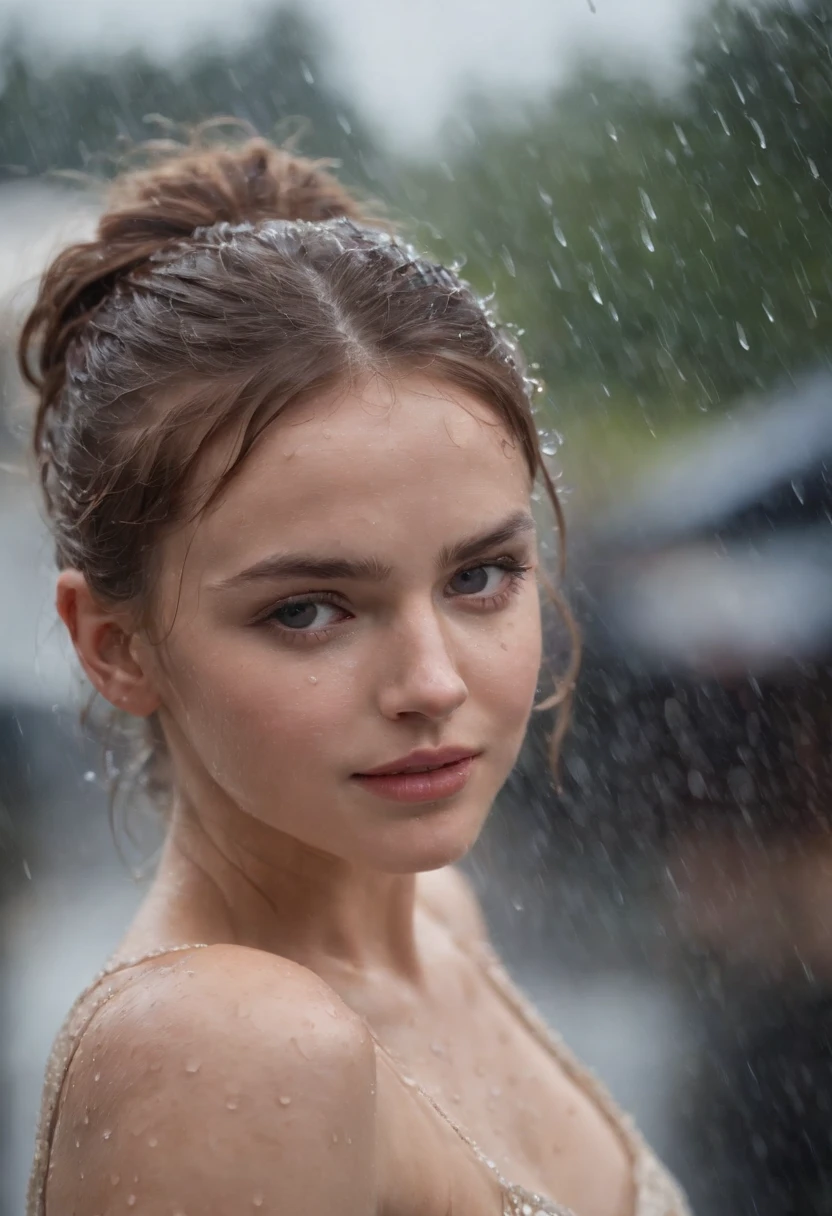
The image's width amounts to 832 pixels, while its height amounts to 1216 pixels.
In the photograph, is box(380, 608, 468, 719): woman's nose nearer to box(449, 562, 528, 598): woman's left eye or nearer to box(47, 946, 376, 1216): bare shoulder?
box(449, 562, 528, 598): woman's left eye

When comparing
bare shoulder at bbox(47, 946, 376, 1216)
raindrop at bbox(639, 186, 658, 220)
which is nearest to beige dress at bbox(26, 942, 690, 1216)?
bare shoulder at bbox(47, 946, 376, 1216)

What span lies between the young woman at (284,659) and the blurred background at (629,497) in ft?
7.29

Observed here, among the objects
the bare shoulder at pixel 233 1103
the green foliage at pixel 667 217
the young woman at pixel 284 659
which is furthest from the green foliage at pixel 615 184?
the bare shoulder at pixel 233 1103

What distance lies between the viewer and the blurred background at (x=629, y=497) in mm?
4039

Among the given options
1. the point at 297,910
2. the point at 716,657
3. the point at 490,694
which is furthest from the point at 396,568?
the point at 716,657

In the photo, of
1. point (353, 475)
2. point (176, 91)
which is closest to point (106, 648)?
point (353, 475)

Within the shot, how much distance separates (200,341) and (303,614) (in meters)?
0.31

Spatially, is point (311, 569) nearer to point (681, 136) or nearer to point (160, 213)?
point (160, 213)

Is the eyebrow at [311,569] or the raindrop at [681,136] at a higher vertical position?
the raindrop at [681,136]

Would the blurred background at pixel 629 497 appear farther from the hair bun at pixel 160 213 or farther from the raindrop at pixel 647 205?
the hair bun at pixel 160 213

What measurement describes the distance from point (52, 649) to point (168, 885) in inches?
141

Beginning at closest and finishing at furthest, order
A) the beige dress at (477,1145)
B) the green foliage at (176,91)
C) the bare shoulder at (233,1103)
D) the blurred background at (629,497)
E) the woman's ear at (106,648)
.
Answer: the bare shoulder at (233,1103) → the beige dress at (477,1145) → the woman's ear at (106,648) → the blurred background at (629,497) → the green foliage at (176,91)

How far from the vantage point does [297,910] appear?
1.48 meters

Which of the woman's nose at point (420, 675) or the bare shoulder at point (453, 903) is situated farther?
the bare shoulder at point (453, 903)
